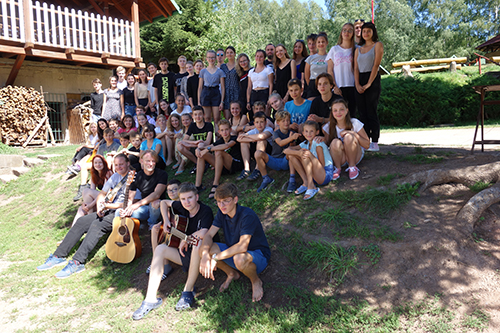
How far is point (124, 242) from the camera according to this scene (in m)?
5.21

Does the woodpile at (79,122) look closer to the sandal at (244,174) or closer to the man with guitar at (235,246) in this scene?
the sandal at (244,174)

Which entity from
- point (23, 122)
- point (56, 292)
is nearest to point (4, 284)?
point (56, 292)

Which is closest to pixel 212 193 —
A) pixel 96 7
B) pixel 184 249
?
pixel 184 249

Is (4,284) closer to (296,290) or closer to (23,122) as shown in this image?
(296,290)

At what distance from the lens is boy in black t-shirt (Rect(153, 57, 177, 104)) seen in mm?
8859

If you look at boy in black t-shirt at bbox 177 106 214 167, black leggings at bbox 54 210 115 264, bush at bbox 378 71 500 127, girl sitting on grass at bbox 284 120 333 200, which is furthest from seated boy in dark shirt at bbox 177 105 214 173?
bush at bbox 378 71 500 127

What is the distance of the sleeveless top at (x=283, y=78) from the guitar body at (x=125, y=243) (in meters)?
3.48

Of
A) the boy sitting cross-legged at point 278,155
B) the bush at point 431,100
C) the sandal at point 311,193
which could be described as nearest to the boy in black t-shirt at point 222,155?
the boy sitting cross-legged at point 278,155

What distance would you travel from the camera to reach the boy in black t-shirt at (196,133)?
6980 mm

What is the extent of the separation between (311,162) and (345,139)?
58 centimetres

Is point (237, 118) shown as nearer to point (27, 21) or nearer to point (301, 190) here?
point (301, 190)

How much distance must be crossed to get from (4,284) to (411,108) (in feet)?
48.7

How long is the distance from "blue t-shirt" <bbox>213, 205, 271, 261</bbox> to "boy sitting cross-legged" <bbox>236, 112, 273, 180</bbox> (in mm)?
1913

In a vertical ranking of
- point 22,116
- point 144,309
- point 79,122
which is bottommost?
point 144,309
